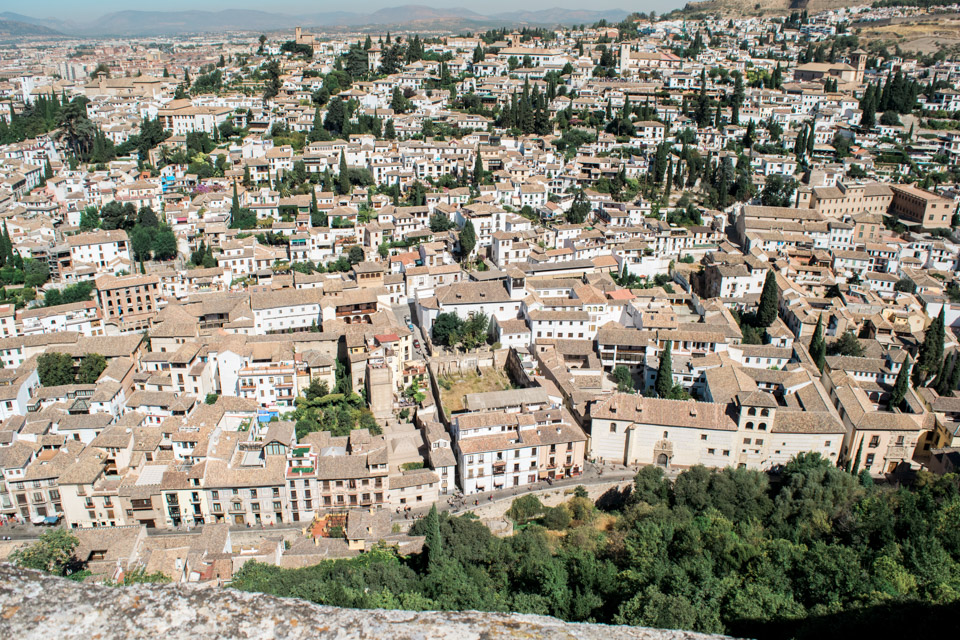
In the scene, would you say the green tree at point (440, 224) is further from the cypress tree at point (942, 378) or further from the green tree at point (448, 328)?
the cypress tree at point (942, 378)

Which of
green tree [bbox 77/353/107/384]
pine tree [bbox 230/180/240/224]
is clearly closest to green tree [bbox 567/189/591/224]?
pine tree [bbox 230/180/240/224]

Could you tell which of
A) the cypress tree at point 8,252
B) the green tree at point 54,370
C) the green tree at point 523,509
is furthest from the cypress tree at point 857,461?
the cypress tree at point 8,252

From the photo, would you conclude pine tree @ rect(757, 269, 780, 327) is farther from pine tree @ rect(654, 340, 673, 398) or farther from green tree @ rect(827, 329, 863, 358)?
pine tree @ rect(654, 340, 673, 398)

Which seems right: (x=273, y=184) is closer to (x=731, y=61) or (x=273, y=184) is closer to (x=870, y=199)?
(x=870, y=199)

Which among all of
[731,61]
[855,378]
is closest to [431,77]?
[731,61]

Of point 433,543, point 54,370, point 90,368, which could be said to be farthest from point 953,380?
point 54,370

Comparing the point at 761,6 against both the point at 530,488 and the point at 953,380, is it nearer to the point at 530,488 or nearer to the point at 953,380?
the point at 953,380
